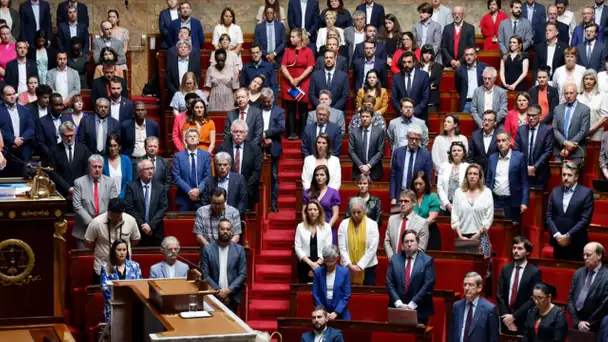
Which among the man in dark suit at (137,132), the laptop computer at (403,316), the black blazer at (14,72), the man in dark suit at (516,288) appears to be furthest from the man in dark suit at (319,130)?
the black blazer at (14,72)

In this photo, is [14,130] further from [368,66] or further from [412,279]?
[412,279]

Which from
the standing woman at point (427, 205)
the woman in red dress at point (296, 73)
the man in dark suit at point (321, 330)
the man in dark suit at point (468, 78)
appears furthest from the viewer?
the man in dark suit at point (468, 78)

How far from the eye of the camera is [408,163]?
905cm

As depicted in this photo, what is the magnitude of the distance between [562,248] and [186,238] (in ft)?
8.93

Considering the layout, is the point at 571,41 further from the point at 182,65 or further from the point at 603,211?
the point at 182,65

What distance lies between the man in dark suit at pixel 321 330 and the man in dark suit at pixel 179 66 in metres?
4.13

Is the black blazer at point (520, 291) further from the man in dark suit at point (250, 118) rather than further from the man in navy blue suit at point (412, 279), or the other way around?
the man in dark suit at point (250, 118)

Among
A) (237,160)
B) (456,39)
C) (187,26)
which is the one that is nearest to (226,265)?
(237,160)

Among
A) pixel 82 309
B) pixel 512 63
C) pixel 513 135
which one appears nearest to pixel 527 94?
pixel 513 135

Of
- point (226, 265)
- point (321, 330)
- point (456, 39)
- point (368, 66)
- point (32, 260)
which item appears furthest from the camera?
point (456, 39)

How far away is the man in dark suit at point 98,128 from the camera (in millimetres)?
9484

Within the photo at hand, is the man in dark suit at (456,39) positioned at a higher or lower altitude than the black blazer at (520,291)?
higher

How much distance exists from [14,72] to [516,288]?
5.16 metres

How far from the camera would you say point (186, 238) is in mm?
8859
